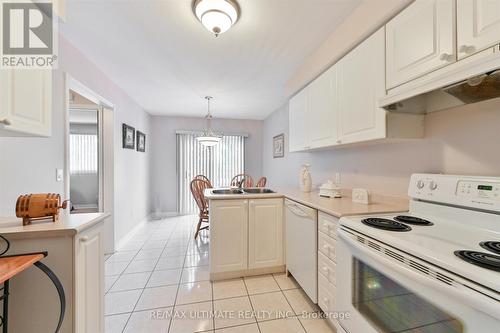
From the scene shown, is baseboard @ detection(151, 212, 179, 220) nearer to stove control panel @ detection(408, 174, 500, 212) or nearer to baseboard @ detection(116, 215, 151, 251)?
baseboard @ detection(116, 215, 151, 251)

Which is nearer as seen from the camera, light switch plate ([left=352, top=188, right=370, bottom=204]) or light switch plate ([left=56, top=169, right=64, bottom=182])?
light switch plate ([left=352, top=188, right=370, bottom=204])

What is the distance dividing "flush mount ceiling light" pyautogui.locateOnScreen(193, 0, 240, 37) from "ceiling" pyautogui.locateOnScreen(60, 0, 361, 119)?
0.10 m

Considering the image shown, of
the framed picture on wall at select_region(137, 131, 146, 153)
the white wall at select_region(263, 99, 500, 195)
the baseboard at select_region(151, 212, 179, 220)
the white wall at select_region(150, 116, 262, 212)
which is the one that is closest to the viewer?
the white wall at select_region(263, 99, 500, 195)

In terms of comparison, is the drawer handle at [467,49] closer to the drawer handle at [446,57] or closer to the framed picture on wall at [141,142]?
the drawer handle at [446,57]

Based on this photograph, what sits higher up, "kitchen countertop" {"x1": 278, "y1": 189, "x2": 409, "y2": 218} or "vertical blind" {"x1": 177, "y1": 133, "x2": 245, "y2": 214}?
"vertical blind" {"x1": 177, "y1": 133, "x2": 245, "y2": 214}

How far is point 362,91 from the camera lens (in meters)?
1.56

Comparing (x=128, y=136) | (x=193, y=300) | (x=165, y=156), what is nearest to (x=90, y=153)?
(x=165, y=156)

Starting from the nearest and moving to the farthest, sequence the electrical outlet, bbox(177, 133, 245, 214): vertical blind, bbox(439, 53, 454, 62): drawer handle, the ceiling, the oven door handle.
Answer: the oven door handle, bbox(439, 53, 454, 62): drawer handle, the ceiling, the electrical outlet, bbox(177, 133, 245, 214): vertical blind

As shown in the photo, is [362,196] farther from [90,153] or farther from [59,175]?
[90,153]

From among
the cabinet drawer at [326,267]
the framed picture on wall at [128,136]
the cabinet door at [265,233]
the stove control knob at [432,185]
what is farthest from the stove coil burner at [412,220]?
the framed picture on wall at [128,136]

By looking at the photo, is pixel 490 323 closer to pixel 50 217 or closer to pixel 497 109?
pixel 497 109

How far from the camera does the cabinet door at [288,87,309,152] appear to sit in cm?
243

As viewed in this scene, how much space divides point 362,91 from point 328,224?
1.04 m

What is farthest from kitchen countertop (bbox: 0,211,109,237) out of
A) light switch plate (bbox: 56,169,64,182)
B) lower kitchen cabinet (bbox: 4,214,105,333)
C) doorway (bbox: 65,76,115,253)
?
doorway (bbox: 65,76,115,253)
